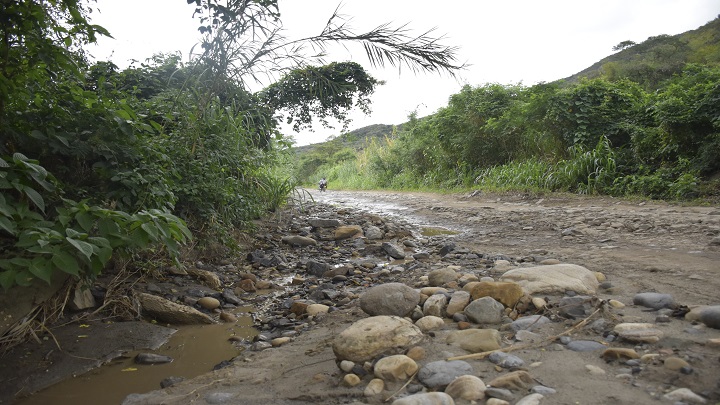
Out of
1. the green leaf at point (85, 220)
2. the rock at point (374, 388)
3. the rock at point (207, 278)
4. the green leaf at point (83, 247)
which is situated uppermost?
the green leaf at point (85, 220)

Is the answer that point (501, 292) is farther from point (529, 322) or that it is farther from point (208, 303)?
point (208, 303)

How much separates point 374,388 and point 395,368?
109 millimetres

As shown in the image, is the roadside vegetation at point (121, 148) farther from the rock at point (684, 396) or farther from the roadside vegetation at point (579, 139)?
the roadside vegetation at point (579, 139)

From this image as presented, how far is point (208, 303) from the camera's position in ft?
9.59

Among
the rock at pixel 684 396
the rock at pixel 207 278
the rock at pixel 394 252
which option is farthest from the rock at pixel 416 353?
the rock at pixel 394 252

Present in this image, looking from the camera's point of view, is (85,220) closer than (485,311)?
Yes

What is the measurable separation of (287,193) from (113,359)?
3824 millimetres

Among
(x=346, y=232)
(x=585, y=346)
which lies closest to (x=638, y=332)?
(x=585, y=346)

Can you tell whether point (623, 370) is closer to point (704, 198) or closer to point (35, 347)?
point (35, 347)

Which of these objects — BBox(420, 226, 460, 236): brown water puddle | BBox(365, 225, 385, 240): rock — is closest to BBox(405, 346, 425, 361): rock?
BBox(365, 225, 385, 240): rock

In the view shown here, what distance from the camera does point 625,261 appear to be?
3.00 metres

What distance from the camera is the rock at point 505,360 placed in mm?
1550

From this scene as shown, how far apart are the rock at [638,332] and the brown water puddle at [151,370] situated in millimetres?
1768

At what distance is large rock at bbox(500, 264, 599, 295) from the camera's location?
228 centimetres
